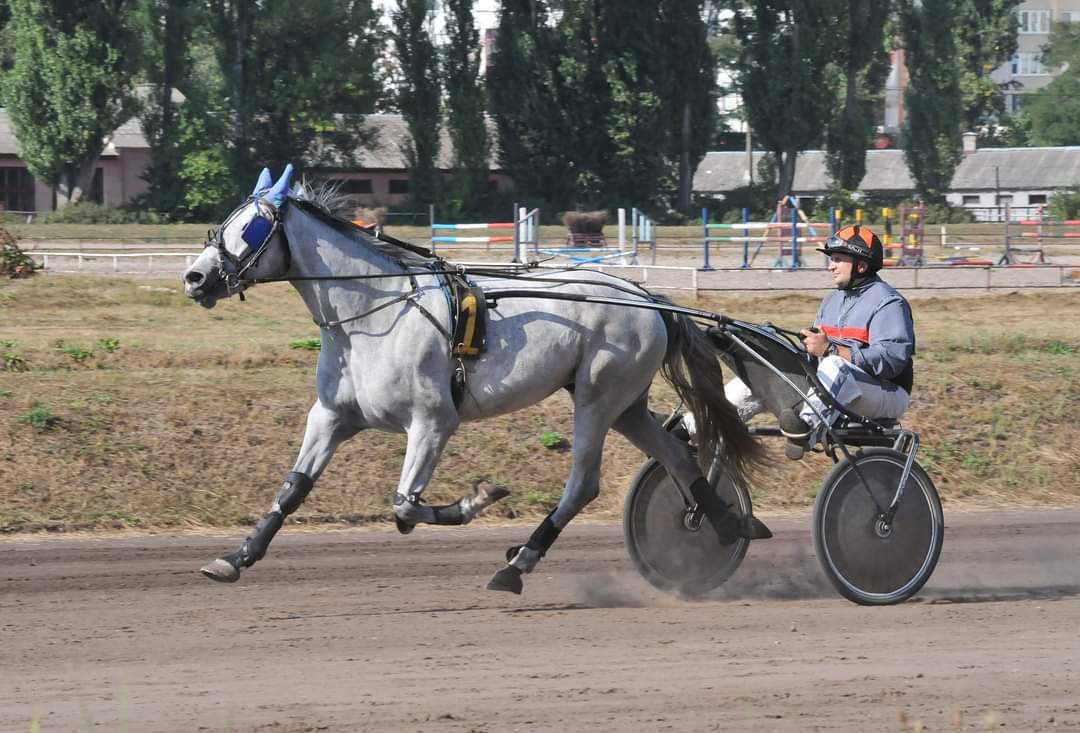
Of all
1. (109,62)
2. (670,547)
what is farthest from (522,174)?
(670,547)

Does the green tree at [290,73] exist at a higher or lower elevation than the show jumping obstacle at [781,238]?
higher

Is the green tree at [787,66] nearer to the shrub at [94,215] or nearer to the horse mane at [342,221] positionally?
the shrub at [94,215]

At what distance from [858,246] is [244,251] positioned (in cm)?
288

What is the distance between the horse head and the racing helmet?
2.59m

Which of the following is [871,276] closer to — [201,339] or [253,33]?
[201,339]

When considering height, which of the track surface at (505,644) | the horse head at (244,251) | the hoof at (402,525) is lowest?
the track surface at (505,644)

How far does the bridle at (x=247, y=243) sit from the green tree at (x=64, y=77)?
3878cm

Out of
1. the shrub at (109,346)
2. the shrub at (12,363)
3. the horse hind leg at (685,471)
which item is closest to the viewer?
the horse hind leg at (685,471)

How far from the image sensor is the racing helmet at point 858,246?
7.04 metres


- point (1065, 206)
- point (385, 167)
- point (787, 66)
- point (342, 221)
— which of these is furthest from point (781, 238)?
point (1065, 206)

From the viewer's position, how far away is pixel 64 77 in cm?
4294

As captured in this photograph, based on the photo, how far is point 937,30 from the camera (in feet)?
169

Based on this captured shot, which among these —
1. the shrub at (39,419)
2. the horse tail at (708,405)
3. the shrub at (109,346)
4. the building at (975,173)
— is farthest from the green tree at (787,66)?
the horse tail at (708,405)

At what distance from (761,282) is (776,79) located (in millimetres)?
26525
